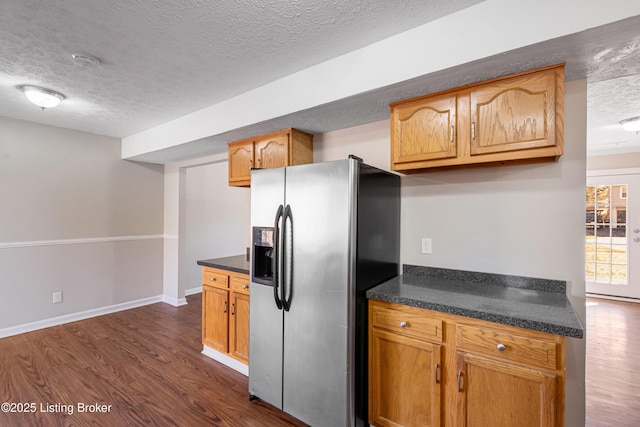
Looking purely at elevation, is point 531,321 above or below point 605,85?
below

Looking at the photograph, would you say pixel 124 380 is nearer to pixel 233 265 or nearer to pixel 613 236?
pixel 233 265

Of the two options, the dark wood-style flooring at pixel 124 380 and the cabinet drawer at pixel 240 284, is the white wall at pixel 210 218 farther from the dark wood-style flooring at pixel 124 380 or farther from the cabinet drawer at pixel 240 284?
the cabinet drawer at pixel 240 284

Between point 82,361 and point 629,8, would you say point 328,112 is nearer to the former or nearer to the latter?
point 629,8

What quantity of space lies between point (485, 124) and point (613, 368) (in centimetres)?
276

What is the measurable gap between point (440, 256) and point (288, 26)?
183 cm

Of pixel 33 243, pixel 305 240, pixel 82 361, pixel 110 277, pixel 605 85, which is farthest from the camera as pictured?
pixel 110 277

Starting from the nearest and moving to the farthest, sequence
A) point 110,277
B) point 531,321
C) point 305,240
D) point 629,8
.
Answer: point 629,8
point 531,321
point 305,240
point 110,277

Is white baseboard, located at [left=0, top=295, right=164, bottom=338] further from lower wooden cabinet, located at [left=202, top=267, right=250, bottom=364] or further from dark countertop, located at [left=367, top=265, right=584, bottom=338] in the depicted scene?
dark countertop, located at [left=367, top=265, right=584, bottom=338]

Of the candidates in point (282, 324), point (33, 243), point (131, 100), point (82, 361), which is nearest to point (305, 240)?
point (282, 324)

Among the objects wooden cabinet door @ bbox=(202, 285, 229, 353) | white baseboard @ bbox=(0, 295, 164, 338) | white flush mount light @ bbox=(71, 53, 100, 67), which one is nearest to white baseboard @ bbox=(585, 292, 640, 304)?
wooden cabinet door @ bbox=(202, 285, 229, 353)

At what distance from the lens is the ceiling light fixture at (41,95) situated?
8.64 feet

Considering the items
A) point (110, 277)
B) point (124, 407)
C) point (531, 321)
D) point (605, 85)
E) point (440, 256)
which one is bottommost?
point (124, 407)

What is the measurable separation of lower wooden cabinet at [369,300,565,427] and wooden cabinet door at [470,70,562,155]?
968 millimetres

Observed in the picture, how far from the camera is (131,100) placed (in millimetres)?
2955
